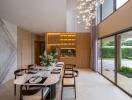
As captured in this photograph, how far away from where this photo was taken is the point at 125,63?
670 cm

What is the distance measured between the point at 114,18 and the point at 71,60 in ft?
20.7

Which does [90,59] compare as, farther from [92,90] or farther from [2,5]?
[2,5]

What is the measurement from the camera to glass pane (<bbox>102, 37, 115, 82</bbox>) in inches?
328

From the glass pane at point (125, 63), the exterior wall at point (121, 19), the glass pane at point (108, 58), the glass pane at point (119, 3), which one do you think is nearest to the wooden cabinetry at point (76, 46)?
the glass pane at point (108, 58)

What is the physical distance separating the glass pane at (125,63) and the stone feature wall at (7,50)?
4534 millimetres

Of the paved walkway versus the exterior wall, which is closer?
the exterior wall

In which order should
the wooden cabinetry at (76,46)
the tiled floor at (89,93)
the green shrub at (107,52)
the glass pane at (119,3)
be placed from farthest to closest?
the wooden cabinetry at (76,46)
the green shrub at (107,52)
the glass pane at (119,3)
the tiled floor at (89,93)

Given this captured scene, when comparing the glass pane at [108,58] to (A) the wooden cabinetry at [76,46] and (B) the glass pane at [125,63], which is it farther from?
(A) the wooden cabinetry at [76,46]

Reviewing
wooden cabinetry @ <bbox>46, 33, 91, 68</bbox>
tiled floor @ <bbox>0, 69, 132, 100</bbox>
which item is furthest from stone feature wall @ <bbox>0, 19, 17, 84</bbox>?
wooden cabinetry @ <bbox>46, 33, 91, 68</bbox>

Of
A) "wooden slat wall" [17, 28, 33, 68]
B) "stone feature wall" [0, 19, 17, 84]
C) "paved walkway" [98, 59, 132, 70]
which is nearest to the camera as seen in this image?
"paved walkway" [98, 59, 132, 70]

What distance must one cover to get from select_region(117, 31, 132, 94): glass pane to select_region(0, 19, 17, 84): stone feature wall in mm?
4534

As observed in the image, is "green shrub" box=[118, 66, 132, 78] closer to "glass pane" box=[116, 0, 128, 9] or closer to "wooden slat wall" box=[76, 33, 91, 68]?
"glass pane" box=[116, 0, 128, 9]

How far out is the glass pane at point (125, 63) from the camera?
6227 millimetres

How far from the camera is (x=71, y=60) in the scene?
43.4 ft
